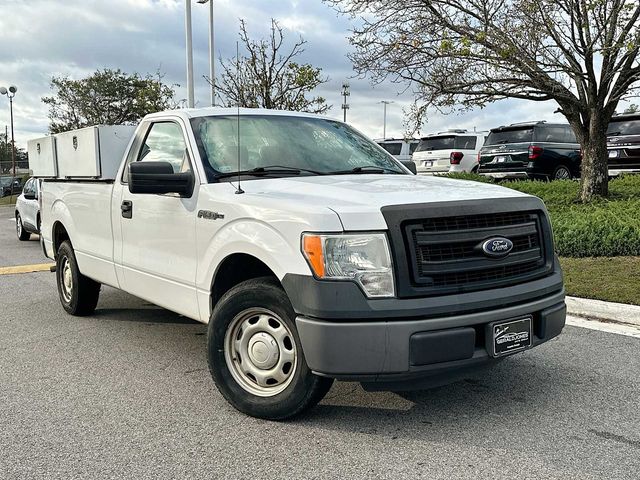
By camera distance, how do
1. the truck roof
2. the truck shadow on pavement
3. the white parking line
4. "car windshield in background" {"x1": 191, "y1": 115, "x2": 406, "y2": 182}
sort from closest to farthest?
the truck shadow on pavement < "car windshield in background" {"x1": 191, "y1": 115, "x2": 406, "y2": 182} < the truck roof < the white parking line

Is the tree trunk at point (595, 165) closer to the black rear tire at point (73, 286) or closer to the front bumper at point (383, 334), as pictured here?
the black rear tire at point (73, 286)

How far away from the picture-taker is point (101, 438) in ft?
11.5

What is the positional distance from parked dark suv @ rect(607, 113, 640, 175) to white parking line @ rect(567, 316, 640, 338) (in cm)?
1062

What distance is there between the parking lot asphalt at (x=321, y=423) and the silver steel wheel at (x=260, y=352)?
225 mm

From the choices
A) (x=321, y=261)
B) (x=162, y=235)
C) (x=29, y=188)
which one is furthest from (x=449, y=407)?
(x=29, y=188)

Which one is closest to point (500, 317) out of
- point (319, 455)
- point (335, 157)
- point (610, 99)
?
point (319, 455)

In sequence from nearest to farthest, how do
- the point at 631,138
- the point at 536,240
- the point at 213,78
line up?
the point at 536,240 < the point at 631,138 < the point at 213,78

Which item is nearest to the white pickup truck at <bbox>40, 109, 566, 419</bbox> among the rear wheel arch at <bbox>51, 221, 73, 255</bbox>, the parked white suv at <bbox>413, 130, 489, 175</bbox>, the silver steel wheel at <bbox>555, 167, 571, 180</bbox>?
the rear wheel arch at <bbox>51, 221, 73, 255</bbox>

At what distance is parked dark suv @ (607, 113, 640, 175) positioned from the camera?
15.1 m

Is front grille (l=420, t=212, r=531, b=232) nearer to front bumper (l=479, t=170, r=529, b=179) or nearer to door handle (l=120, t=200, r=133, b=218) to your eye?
door handle (l=120, t=200, r=133, b=218)

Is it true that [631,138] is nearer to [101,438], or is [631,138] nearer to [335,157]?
[335,157]

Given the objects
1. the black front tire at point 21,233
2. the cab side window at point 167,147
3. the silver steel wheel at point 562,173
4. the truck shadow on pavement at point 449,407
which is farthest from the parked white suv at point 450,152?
the truck shadow on pavement at point 449,407

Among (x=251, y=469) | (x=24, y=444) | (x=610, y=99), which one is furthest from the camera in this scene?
(x=610, y=99)

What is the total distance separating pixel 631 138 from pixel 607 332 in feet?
36.7
